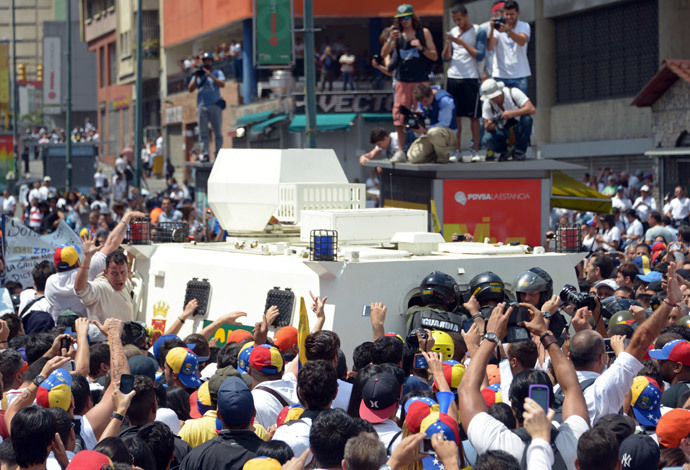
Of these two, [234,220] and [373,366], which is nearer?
[373,366]

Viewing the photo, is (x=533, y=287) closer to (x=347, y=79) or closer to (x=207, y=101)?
(x=207, y=101)

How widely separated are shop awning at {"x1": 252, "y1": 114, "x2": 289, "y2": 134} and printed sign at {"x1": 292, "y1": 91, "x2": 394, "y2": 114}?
152 cm

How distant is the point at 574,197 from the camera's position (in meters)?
15.1

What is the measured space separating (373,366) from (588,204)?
29.8ft

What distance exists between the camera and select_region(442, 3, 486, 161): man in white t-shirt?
14.9m

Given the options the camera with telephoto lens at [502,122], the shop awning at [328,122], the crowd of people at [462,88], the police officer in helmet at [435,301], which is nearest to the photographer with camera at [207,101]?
the crowd of people at [462,88]

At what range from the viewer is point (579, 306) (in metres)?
8.46

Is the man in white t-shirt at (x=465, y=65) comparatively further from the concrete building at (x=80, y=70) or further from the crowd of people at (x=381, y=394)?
the concrete building at (x=80, y=70)

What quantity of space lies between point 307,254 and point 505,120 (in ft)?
15.3

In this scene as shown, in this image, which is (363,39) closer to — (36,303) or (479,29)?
(479,29)

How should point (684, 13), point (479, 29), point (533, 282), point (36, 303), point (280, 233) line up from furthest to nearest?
point (684, 13) → point (479, 29) → point (280, 233) → point (36, 303) → point (533, 282)

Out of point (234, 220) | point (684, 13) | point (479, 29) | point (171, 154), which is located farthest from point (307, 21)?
point (171, 154)

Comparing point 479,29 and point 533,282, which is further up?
point 479,29

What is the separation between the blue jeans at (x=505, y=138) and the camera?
1393 centimetres
